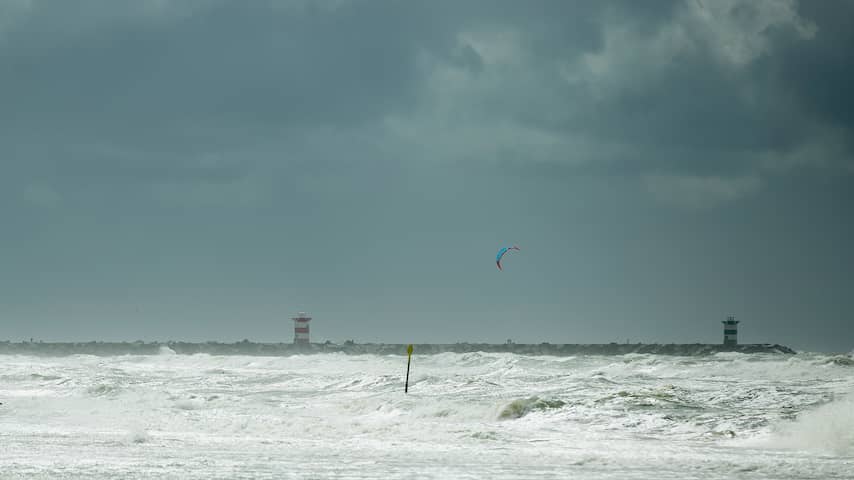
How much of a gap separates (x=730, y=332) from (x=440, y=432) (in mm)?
76438

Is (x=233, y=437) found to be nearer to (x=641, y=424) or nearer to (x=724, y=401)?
(x=641, y=424)

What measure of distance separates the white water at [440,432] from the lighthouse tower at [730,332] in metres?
58.4

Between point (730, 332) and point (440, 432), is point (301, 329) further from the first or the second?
point (440, 432)

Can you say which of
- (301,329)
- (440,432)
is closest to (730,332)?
(301,329)

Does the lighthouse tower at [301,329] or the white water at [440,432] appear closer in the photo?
the white water at [440,432]

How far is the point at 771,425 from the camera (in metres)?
18.0

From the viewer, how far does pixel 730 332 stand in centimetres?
8962

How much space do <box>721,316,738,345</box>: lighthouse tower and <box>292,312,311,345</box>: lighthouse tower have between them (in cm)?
4326

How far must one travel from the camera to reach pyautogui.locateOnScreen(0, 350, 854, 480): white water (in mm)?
13273

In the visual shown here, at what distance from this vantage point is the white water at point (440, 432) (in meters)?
13.3

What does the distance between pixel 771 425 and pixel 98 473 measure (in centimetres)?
1220

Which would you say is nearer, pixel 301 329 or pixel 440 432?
pixel 440 432

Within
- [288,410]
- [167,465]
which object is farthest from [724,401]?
[167,465]

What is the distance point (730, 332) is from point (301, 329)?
145 feet
